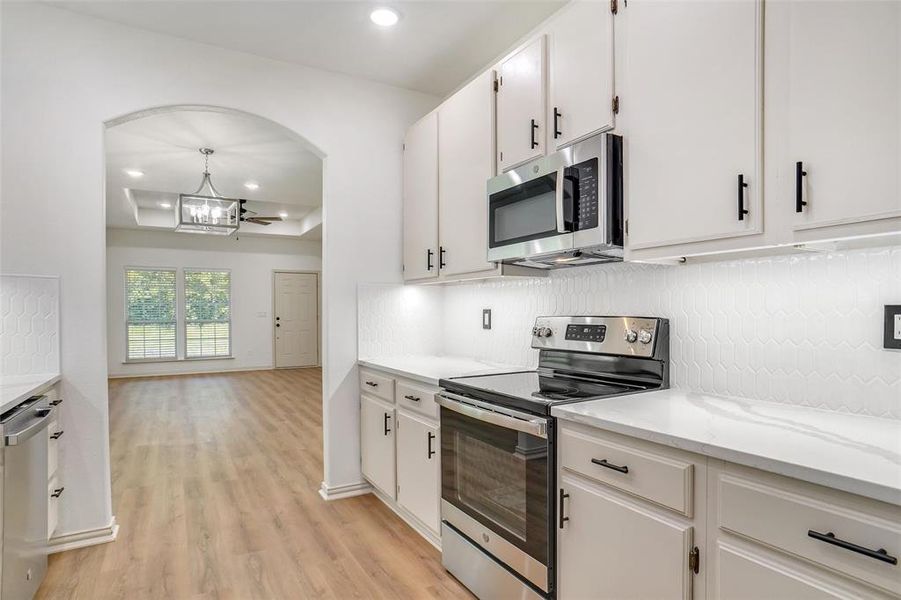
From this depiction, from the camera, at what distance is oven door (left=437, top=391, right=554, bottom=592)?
1.74m

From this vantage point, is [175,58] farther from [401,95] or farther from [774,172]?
[774,172]

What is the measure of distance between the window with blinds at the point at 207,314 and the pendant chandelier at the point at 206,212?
4.26m

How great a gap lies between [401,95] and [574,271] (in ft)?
6.41

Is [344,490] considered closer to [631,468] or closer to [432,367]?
[432,367]

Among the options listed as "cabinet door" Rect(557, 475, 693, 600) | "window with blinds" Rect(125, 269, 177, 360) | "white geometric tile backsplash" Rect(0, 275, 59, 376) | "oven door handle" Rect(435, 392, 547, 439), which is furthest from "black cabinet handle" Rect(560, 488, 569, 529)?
"window with blinds" Rect(125, 269, 177, 360)

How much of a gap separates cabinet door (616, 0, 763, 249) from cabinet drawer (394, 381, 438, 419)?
1.24 meters

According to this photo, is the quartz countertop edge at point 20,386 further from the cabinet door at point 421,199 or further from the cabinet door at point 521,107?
the cabinet door at point 521,107

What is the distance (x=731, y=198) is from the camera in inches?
58.5

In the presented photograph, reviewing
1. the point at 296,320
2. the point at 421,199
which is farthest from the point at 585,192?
the point at 296,320

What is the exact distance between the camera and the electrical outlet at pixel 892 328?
4.58 feet

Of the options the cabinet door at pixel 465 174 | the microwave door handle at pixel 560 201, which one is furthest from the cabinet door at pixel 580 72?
the cabinet door at pixel 465 174

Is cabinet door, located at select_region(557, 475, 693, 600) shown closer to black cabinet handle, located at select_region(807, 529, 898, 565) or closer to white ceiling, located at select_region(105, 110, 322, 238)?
black cabinet handle, located at select_region(807, 529, 898, 565)

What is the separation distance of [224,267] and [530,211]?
8680mm

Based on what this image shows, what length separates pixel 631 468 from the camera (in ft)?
4.70
